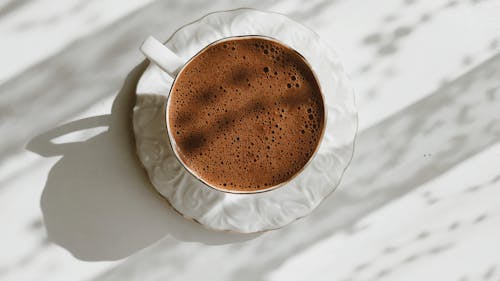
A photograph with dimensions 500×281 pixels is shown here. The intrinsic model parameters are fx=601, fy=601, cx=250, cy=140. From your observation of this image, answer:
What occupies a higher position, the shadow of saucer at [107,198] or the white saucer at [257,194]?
the white saucer at [257,194]

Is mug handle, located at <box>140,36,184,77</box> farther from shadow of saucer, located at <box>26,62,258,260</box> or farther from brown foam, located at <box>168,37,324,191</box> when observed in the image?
shadow of saucer, located at <box>26,62,258,260</box>

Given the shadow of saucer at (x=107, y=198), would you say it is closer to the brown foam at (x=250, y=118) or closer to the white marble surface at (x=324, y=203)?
the white marble surface at (x=324, y=203)

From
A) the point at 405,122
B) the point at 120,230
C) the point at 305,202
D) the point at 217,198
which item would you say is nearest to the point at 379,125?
the point at 405,122

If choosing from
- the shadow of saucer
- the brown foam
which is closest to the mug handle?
the brown foam

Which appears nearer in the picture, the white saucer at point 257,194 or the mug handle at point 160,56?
the mug handle at point 160,56

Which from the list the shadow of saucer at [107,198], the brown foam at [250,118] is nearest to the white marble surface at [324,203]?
the shadow of saucer at [107,198]

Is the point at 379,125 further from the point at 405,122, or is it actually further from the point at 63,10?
the point at 63,10
